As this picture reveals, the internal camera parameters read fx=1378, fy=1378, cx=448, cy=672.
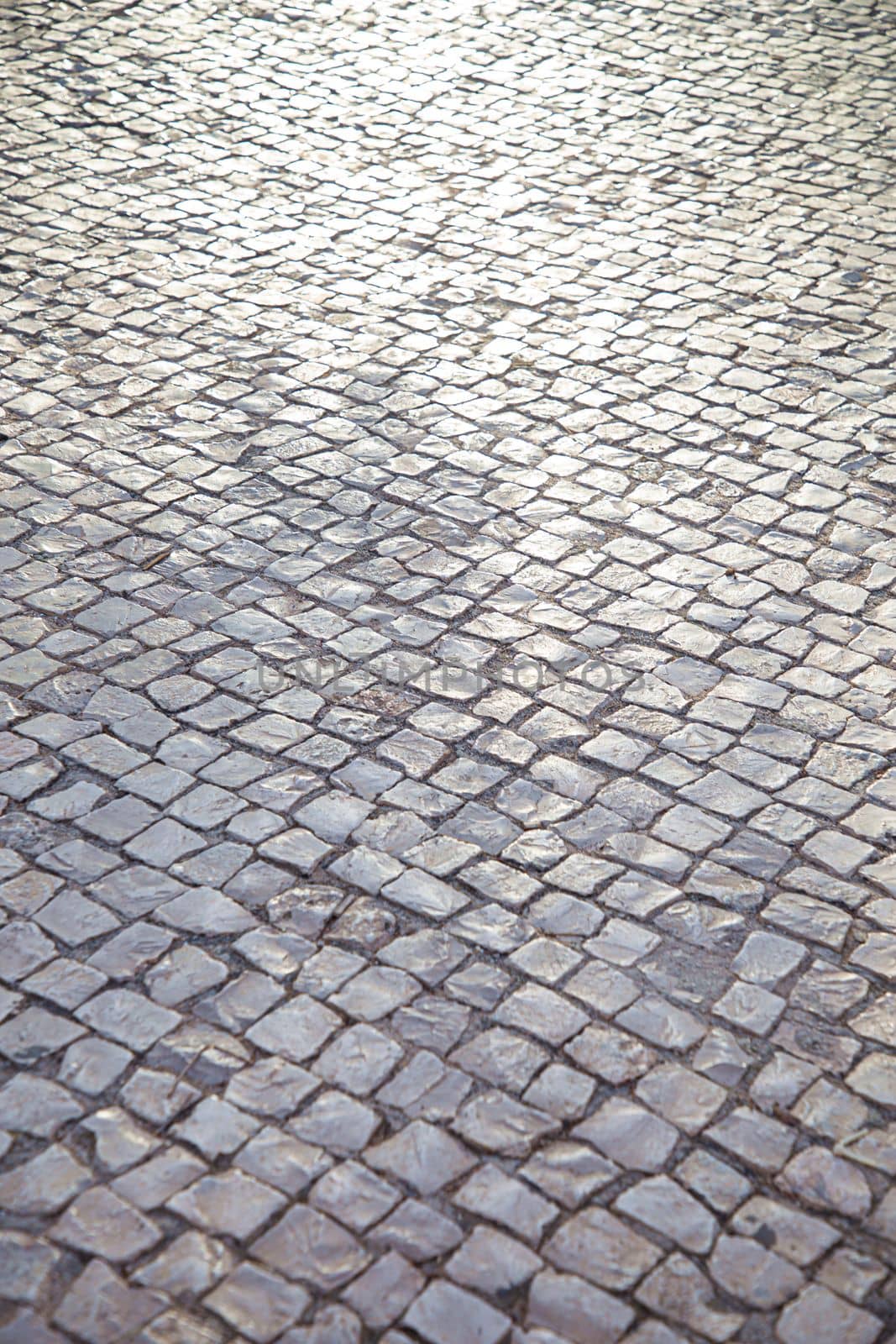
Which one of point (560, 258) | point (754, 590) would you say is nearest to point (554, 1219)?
point (754, 590)

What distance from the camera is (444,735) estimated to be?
491cm

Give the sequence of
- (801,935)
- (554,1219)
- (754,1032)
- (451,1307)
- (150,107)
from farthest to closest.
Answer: (150,107) → (801,935) → (754,1032) → (554,1219) → (451,1307)

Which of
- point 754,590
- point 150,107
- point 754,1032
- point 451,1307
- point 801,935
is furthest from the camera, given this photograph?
point 150,107

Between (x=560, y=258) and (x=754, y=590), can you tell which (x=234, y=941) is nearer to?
(x=754, y=590)

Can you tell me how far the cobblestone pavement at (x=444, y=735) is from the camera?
337cm

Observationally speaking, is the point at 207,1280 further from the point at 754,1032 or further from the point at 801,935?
the point at 801,935

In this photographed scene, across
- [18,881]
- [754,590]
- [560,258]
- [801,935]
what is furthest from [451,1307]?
[560,258]

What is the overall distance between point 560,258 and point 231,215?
202 cm

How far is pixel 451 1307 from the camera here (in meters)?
3.17

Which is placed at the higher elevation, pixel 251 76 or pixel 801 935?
pixel 251 76

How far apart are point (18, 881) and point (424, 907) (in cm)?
126

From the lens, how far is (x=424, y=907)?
423 cm

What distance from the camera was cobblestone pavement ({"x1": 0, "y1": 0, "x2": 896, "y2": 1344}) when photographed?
3.37 m

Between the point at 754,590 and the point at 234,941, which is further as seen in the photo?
the point at 754,590
